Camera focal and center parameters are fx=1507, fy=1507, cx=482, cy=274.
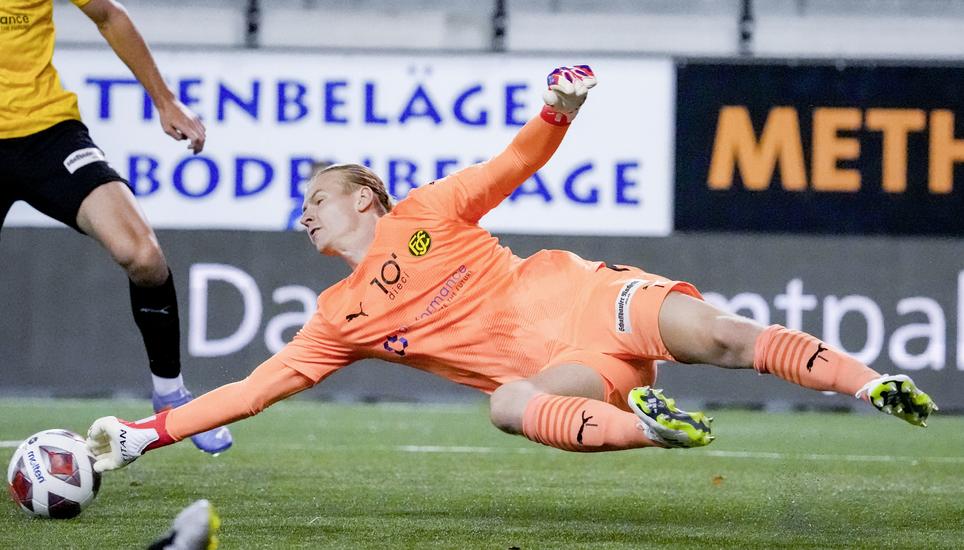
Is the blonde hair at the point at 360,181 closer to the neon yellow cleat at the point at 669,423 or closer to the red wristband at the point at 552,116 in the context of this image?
the red wristband at the point at 552,116

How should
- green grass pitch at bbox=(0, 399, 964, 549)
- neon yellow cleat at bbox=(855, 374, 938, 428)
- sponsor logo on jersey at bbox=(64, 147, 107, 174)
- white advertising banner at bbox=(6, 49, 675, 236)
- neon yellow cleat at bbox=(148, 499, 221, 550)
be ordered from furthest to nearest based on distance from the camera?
white advertising banner at bbox=(6, 49, 675, 236) < sponsor logo on jersey at bbox=(64, 147, 107, 174) < green grass pitch at bbox=(0, 399, 964, 549) < neon yellow cleat at bbox=(855, 374, 938, 428) < neon yellow cleat at bbox=(148, 499, 221, 550)

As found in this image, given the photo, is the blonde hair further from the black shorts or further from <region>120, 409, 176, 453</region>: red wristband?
the black shorts

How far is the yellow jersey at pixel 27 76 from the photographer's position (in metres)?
5.30

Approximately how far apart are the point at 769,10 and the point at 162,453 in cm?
625

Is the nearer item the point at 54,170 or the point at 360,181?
the point at 360,181

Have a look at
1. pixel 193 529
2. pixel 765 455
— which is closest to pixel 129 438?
pixel 193 529

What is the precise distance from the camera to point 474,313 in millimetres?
4422

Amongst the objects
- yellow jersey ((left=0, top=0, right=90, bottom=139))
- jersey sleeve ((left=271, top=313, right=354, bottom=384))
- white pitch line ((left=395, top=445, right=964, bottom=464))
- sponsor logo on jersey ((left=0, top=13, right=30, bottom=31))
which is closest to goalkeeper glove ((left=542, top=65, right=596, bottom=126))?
jersey sleeve ((left=271, top=313, right=354, bottom=384))

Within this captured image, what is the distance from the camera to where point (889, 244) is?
31.0 ft

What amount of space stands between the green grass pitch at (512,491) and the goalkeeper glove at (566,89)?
1211 mm

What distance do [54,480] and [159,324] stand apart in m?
1.12

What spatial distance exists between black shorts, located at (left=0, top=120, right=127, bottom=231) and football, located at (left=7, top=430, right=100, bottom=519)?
107 centimetres

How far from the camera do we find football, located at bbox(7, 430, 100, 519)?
4379mm

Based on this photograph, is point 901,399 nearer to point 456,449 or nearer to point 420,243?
point 420,243
